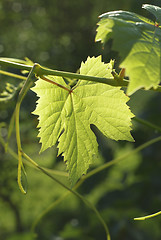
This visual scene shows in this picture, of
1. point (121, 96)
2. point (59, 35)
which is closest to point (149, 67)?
point (121, 96)

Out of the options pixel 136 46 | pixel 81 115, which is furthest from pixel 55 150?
pixel 136 46

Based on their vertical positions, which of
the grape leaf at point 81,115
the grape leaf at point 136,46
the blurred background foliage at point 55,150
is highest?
the grape leaf at point 136,46

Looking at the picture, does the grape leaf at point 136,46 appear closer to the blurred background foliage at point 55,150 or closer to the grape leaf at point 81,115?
the grape leaf at point 81,115

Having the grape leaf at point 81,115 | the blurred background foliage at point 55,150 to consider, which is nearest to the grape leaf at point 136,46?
the grape leaf at point 81,115

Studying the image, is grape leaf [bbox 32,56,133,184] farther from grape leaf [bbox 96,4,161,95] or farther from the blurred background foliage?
the blurred background foliage

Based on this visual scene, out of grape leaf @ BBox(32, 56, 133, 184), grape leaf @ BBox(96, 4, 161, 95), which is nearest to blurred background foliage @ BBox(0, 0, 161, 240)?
grape leaf @ BBox(32, 56, 133, 184)

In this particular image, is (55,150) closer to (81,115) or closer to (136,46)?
(81,115)
